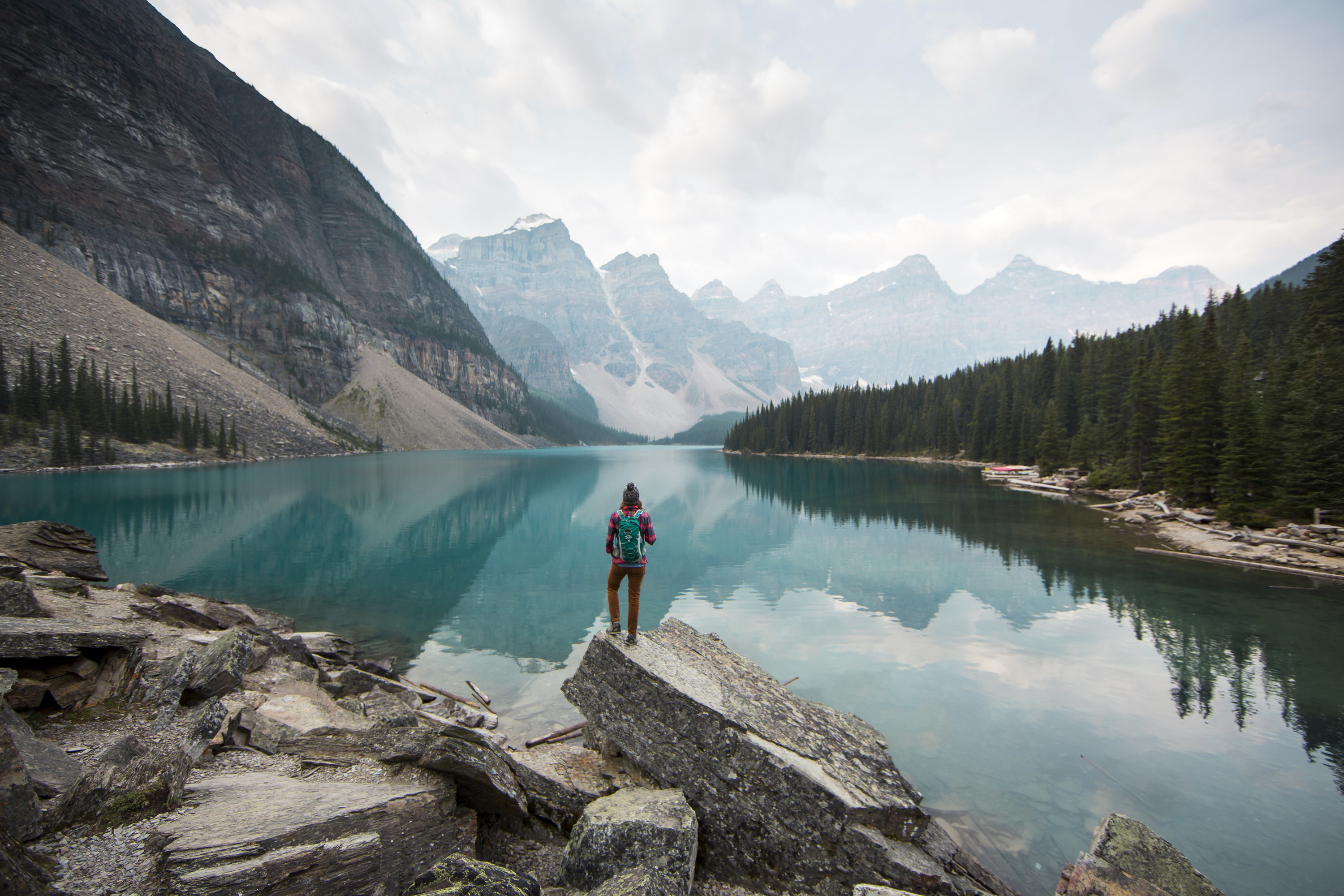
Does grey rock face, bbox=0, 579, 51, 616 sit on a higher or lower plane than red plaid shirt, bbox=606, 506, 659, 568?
lower

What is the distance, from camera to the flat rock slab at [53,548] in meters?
13.7

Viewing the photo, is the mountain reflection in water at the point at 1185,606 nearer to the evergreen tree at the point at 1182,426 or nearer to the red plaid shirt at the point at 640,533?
the evergreen tree at the point at 1182,426

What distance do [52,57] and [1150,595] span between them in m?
221

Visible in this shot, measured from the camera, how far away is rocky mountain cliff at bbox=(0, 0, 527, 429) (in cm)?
11881

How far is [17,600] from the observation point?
8.96m

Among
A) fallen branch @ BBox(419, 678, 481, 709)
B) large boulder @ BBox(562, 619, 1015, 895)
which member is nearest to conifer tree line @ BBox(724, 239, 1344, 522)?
large boulder @ BBox(562, 619, 1015, 895)

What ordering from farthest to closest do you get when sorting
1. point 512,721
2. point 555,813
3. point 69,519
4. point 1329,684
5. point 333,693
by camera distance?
point 69,519
point 1329,684
point 512,721
point 333,693
point 555,813

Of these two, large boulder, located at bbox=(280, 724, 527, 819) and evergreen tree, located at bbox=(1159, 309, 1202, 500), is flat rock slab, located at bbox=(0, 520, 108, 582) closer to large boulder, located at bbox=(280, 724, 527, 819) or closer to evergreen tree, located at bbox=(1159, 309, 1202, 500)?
large boulder, located at bbox=(280, 724, 527, 819)

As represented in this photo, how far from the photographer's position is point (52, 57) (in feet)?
416

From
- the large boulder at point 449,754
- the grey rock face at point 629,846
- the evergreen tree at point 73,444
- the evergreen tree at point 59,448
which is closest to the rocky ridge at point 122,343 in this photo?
the evergreen tree at point 73,444

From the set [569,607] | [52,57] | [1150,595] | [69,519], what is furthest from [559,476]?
[52,57]

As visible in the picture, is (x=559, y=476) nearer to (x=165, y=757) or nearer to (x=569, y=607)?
(x=569, y=607)

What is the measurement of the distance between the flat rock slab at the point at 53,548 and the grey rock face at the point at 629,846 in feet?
55.4

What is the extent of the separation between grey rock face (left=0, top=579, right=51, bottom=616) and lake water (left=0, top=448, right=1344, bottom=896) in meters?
7.60
